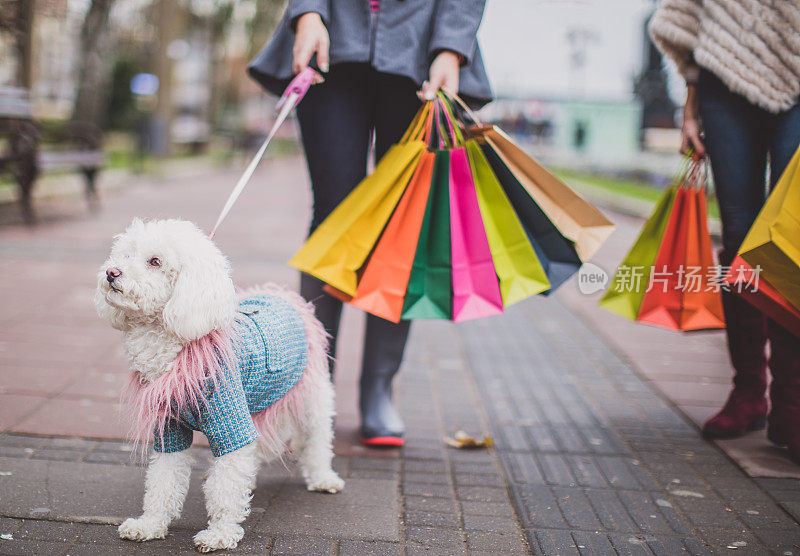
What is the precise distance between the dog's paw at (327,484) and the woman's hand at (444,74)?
1297 millimetres

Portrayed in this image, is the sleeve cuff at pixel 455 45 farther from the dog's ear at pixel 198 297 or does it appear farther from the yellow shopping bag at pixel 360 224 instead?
the dog's ear at pixel 198 297

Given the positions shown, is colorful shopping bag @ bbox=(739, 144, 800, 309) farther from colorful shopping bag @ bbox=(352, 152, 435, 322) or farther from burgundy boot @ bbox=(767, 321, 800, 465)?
colorful shopping bag @ bbox=(352, 152, 435, 322)

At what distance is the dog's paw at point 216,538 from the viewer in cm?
194

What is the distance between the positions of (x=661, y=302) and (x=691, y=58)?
3.26ft

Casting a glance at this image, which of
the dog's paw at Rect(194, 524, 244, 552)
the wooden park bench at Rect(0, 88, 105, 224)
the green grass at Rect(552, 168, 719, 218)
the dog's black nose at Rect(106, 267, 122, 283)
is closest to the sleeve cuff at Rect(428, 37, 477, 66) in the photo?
the dog's black nose at Rect(106, 267, 122, 283)

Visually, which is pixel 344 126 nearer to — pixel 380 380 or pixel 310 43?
pixel 310 43

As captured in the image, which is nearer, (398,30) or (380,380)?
(398,30)

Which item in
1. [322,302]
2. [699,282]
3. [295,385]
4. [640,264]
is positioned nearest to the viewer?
[295,385]

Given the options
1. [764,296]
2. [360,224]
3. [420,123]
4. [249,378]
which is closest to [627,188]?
[764,296]

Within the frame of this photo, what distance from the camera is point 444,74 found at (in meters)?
2.42

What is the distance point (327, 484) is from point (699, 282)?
1.68 m

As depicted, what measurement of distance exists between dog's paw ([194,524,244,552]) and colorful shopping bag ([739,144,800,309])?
1.83 metres

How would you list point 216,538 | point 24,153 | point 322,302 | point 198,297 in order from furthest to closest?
point 24,153
point 322,302
point 216,538
point 198,297

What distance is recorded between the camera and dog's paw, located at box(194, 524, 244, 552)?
6.38 ft
